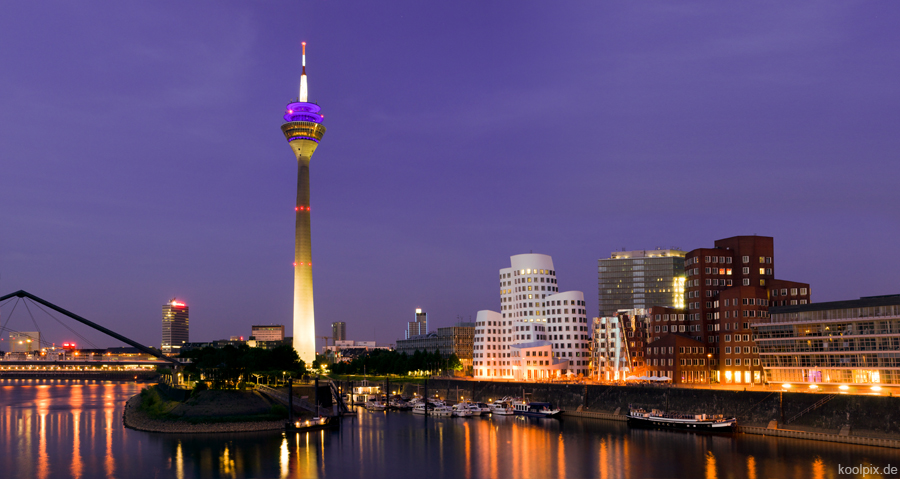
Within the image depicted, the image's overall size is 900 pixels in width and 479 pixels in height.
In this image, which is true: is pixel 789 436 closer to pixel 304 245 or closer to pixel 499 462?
pixel 499 462

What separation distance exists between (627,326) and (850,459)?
232ft

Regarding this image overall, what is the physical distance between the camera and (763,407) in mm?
91125

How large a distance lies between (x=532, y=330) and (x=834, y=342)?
74241mm

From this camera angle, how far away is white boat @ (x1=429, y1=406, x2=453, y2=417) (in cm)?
12769

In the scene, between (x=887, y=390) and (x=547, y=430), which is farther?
(x=547, y=430)

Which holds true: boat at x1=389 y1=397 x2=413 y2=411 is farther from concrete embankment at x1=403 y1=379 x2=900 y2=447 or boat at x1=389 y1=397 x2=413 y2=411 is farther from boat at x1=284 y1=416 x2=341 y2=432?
boat at x1=284 y1=416 x2=341 y2=432

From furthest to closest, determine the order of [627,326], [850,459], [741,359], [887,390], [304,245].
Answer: [304,245] < [627,326] < [741,359] < [887,390] < [850,459]

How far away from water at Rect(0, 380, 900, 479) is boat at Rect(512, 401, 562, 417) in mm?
8204

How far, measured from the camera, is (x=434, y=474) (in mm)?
71688

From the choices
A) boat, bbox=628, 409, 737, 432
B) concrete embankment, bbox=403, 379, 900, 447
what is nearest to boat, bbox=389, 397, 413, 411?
concrete embankment, bbox=403, 379, 900, 447

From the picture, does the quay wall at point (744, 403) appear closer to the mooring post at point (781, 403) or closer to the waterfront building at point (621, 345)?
the mooring post at point (781, 403)

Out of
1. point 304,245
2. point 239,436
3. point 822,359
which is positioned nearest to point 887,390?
point 822,359

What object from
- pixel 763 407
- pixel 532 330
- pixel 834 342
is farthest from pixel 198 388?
pixel 834 342

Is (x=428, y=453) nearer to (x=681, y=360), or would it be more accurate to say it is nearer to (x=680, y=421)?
(x=680, y=421)
